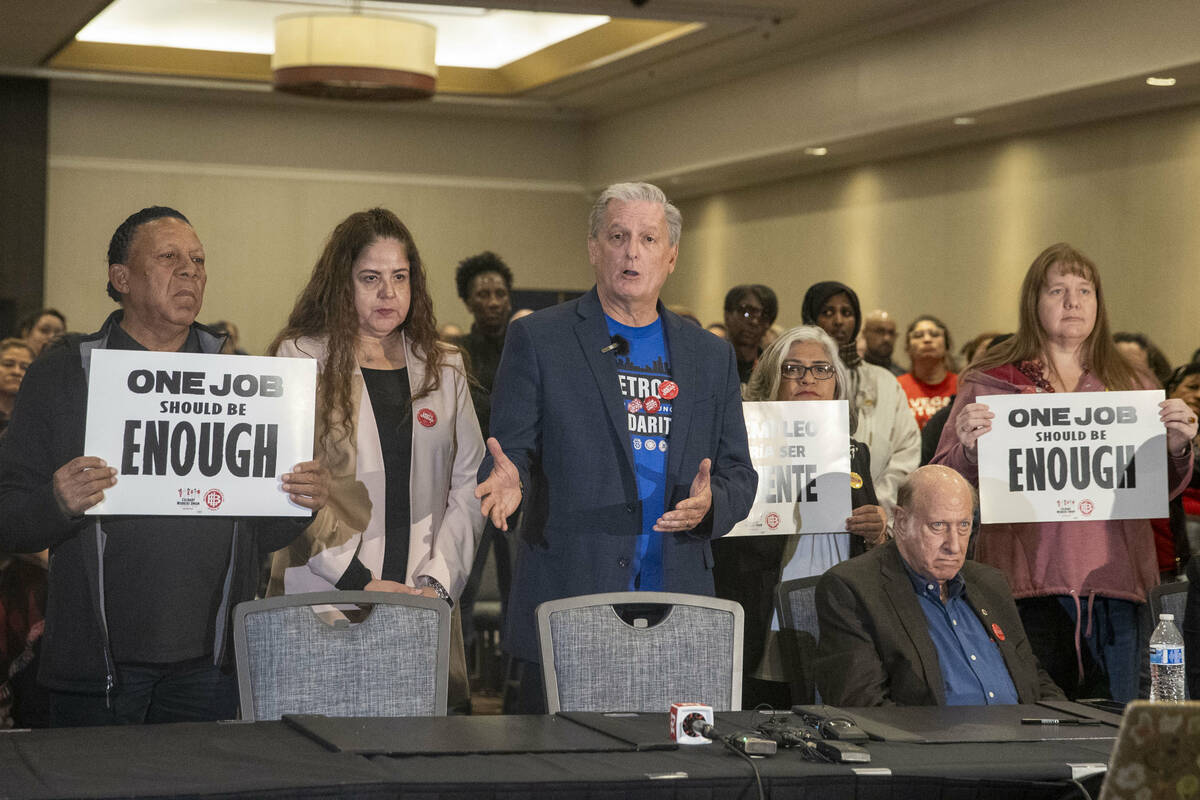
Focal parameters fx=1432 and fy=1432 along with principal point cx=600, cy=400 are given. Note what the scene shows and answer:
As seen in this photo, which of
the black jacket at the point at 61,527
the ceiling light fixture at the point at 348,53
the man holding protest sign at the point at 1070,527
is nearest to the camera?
the black jacket at the point at 61,527

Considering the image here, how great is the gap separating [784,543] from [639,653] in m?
1.41

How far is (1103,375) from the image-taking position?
425 cm

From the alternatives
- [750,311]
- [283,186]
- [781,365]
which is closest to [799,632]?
[781,365]

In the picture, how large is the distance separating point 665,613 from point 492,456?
556 mm

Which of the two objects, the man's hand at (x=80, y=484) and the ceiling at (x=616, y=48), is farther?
the ceiling at (x=616, y=48)

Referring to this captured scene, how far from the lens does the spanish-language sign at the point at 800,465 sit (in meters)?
4.41

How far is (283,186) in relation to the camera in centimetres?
1467

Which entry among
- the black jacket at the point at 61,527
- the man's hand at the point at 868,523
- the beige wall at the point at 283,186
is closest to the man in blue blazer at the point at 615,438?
the black jacket at the point at 61,527

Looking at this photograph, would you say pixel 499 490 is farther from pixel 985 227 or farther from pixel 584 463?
pixel 985 227

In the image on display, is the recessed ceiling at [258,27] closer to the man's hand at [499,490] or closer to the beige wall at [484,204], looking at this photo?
the beige wall at [484,204]

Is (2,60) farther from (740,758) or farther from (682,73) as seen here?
(740,758)

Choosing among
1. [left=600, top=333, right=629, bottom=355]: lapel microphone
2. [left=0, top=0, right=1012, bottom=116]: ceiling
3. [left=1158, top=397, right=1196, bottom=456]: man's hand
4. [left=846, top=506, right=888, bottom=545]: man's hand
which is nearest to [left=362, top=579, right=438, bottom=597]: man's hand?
[left=600, top=333, right=629, bottom=355]: lapel microphone

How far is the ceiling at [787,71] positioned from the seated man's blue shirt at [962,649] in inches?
210

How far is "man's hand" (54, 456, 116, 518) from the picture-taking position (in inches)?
122
